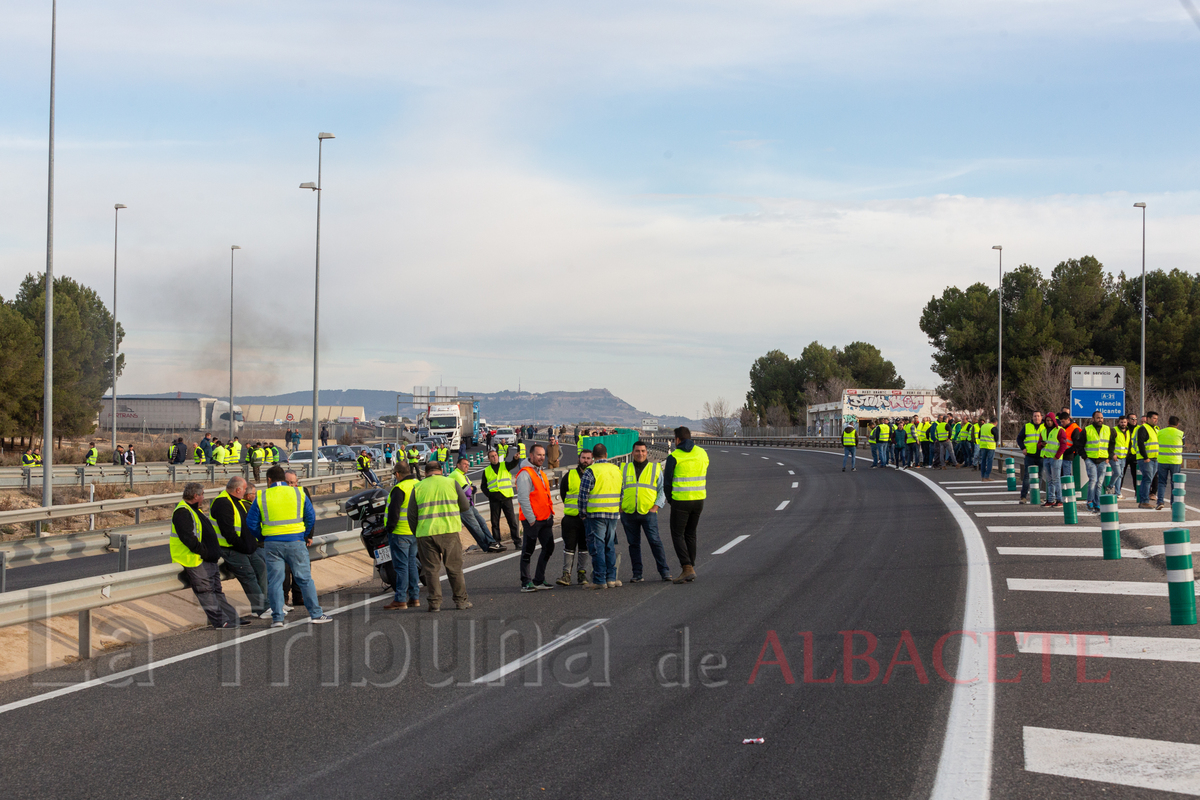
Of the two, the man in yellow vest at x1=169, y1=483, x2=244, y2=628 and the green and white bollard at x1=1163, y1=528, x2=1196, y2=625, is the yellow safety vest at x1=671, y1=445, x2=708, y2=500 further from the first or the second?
the man in yellow vest at x1=169, y1=483, x2=244, y2=628

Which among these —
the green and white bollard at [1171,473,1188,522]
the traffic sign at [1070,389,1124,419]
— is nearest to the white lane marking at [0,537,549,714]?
the green and white bollard at [1171,473,1188,522]

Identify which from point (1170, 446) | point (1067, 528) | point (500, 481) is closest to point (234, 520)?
point (500, 481)

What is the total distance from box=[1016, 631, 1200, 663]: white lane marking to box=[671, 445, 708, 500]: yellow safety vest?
452 cm

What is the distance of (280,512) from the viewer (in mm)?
10539

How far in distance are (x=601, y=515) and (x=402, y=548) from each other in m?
2.43

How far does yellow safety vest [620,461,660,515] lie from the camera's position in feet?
41.2

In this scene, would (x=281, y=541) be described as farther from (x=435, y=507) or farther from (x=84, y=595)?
(x=84, y=595)

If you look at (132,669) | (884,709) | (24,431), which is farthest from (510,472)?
(24,431)

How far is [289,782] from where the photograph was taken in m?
5.50

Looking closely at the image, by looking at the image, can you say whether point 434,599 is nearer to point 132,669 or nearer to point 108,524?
point 132,669

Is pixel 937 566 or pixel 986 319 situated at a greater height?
pixel 986 319

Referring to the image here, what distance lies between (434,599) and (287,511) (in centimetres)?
183

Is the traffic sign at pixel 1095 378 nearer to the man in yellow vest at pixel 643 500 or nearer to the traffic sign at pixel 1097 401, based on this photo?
the traffic sign at pixel 1097 401

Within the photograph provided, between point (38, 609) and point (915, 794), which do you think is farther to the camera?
point (38, 609)
